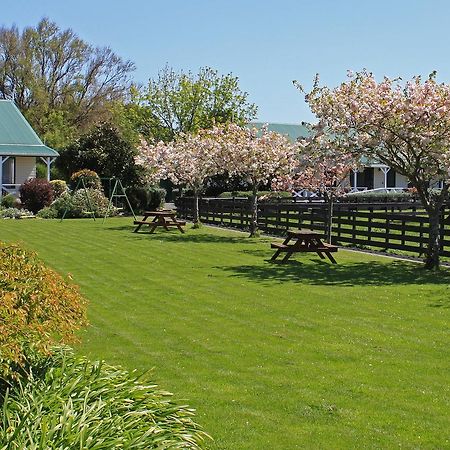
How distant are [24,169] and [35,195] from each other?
5.14 m

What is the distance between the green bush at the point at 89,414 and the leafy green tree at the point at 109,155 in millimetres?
38537

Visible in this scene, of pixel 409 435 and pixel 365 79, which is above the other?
pixel 365 79

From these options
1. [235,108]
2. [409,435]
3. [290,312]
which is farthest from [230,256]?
[235,108]

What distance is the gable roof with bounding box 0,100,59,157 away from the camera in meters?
44.6

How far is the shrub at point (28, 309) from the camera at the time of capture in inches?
227

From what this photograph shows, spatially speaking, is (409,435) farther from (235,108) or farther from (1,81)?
(1,81)

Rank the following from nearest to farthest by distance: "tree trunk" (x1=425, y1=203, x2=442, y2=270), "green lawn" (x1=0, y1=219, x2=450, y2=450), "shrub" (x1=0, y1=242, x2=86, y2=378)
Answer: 1. "shrub" (x1=0, y1=242, x2=86, y2=378)
2. "green lawn" (x1=0, y1=219, x2=450, y2=450)
3. "tree trunk" (x1=425, y1=203, x2=442, y2=270)

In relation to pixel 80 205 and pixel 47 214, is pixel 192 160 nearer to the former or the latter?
pixel 80 205

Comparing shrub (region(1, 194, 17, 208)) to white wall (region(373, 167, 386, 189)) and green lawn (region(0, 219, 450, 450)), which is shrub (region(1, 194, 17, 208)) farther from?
white wall (region(373, 167, 386, 189))

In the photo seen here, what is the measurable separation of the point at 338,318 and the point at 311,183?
1311cm

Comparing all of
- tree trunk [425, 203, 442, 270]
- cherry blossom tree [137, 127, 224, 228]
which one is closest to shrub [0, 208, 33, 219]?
cherry blossom tree [137, 127, 224, 228]

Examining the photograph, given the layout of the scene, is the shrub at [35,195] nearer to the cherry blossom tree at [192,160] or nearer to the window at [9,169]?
the window at [9,169]

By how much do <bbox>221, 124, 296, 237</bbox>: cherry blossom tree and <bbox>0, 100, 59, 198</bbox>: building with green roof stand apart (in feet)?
61.0

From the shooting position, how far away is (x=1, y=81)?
65750 millimetres
